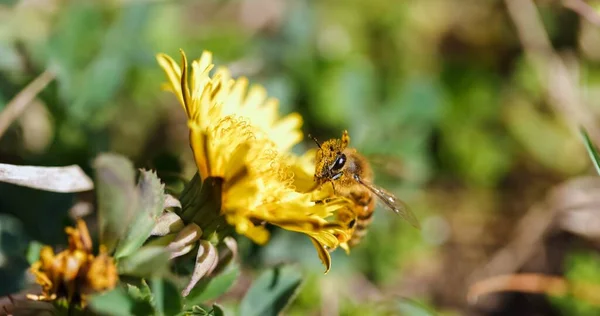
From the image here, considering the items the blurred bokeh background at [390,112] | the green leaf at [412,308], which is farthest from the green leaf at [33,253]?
the green leaf at [412,308]

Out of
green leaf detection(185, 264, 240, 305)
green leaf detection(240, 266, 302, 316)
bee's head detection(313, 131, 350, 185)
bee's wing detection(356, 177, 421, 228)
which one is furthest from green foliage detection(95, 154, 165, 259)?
bee's wing detection(356, 177, 421, 228)

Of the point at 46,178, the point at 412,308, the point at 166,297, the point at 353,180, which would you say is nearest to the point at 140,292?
the point at 166,297

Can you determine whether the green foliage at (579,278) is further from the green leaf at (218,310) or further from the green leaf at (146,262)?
the green leaf at (146,262)

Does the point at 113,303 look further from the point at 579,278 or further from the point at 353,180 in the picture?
the point at 579,278

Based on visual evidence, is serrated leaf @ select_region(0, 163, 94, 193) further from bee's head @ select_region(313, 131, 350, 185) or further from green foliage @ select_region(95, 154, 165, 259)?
bee's head @ select_region(313, 131, 350, 185)

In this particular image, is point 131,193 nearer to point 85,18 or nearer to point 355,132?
point 85,18

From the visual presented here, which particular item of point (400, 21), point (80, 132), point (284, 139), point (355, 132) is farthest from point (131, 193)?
point (400, 21)
